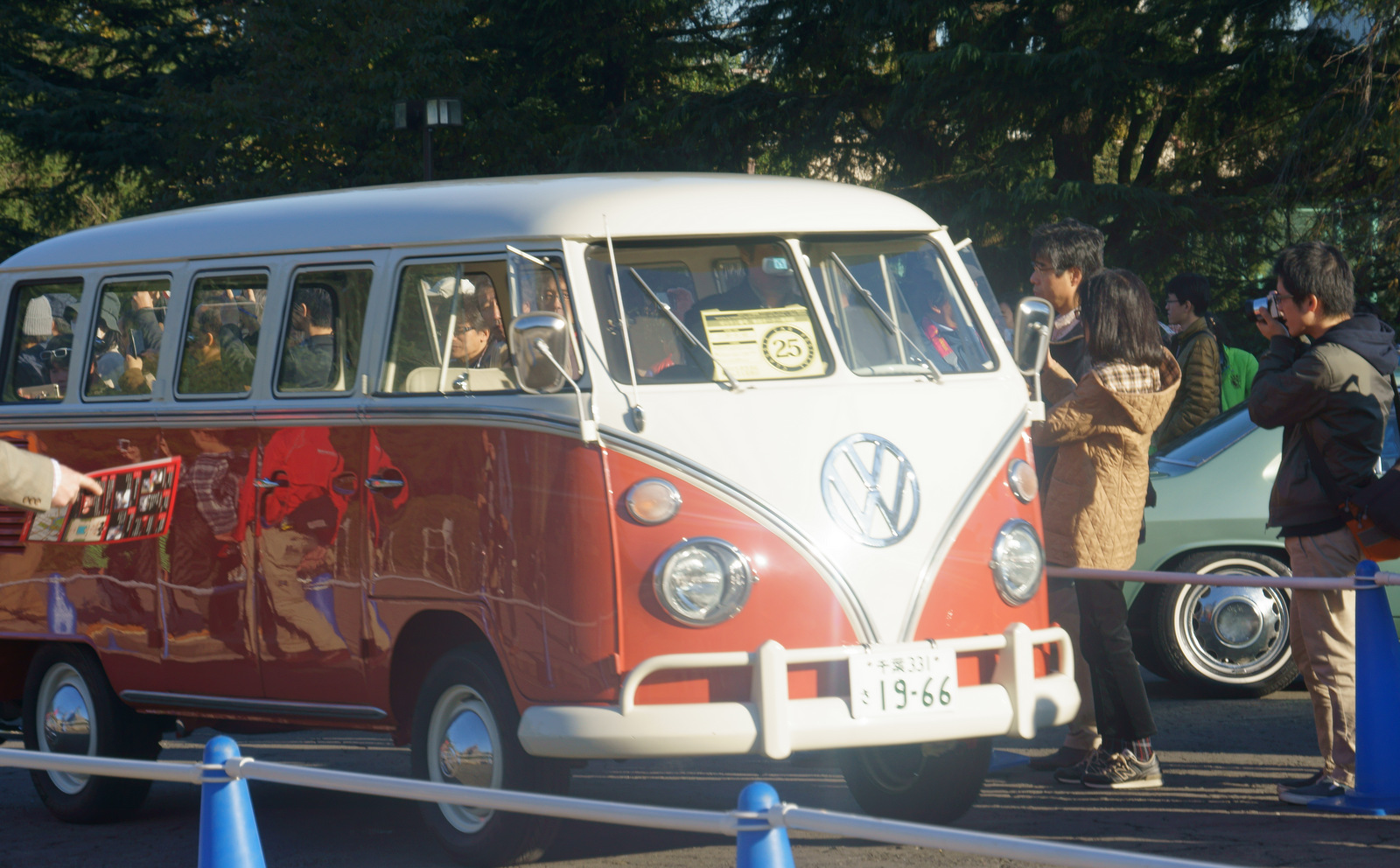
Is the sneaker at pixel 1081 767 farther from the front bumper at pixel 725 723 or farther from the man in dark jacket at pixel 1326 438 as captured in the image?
the front bumper at pixel 725 723

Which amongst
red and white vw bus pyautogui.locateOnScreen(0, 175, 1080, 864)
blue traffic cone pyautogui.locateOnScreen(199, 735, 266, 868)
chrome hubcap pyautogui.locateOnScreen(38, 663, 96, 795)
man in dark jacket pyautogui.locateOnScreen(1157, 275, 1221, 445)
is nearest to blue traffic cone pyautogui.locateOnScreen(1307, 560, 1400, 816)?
red and white vw bus pyautogui.locateOnScreen(0, 175, 1080, 864)

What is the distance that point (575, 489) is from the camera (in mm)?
5504

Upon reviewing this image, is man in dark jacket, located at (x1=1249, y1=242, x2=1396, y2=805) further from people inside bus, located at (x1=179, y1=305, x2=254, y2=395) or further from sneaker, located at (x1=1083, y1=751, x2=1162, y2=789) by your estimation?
people inside bus, located at (x1=179, y1=305, x2=254, y2=395)

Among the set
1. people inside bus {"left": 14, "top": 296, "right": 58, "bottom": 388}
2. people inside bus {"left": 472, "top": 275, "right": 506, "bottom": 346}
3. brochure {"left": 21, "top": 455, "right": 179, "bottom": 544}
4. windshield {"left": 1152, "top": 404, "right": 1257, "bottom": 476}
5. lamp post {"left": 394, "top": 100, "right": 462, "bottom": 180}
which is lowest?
brochure {"left": 21, "top": 455, "right": 179, "bottom": 544}

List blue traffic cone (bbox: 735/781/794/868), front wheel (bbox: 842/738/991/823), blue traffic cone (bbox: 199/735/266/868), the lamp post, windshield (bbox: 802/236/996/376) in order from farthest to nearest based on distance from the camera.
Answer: the lamp post, front wheel (bbox: 842/738/991/823), windshield (bbox: 802/236/996/376), blue traffic cone (bbox: 199/735/266/868), blue traffic cone (bbox: 735/781/794/868)

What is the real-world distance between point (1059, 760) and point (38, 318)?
4933mm

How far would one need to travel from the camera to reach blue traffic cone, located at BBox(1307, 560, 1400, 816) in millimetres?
6223

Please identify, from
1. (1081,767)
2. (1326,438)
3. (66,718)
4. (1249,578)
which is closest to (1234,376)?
(1249,578)

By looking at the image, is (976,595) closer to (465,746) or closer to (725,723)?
(725,723)

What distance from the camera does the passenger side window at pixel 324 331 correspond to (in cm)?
639

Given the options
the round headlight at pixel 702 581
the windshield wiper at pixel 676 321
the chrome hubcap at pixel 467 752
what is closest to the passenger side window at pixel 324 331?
the windshield wiper at pixel 676 321

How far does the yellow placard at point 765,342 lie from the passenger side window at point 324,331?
1359 mm

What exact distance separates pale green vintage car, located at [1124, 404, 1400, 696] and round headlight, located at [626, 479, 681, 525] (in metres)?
4.36

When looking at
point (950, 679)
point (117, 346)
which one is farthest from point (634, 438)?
point (117, 346)
